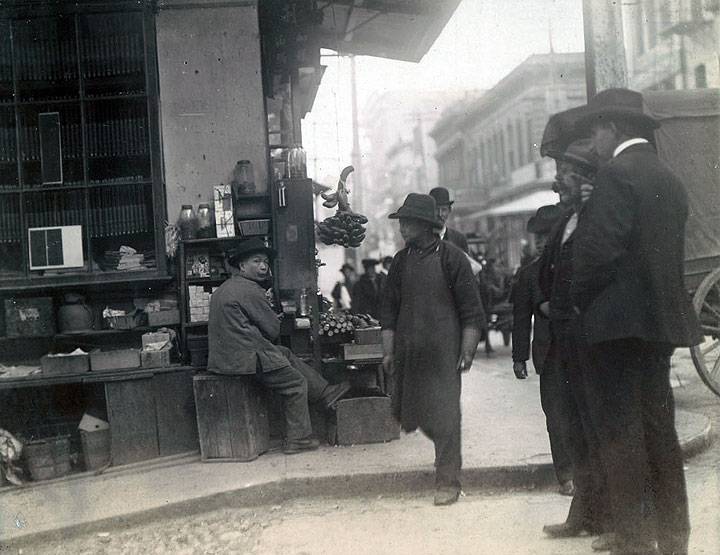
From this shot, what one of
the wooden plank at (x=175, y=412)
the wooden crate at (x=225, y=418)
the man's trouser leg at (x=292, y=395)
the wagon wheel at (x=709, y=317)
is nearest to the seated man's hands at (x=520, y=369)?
the man's trouser leg at (x=292, y=395)

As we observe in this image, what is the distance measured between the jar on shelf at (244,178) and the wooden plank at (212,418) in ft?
5.95

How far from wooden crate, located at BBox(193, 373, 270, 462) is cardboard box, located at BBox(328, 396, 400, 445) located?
0.79m

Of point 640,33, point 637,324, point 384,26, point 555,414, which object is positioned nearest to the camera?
point 637,324

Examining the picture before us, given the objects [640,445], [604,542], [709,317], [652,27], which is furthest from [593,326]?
[652,27]

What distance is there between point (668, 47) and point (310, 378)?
2060cm

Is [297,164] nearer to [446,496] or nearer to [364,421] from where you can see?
[364,421]

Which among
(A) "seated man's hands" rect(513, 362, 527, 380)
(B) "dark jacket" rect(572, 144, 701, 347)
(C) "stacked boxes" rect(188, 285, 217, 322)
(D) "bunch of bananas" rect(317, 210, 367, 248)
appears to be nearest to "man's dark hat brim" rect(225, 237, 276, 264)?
(C) "stacked boxes" rect(188, 285, 217, 322)

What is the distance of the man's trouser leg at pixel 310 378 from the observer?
22.0ft

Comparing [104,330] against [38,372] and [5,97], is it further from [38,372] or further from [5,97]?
[5,97]

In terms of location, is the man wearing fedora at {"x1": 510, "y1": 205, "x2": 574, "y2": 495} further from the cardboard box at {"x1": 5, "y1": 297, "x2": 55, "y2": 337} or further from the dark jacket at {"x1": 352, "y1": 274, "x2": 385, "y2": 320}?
the dark jacket at {"x1": 352, "y1": 274, "x2": 385, "y2": 320}

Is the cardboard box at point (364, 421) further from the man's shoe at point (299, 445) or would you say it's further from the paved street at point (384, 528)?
the paved street at point (384, 528)

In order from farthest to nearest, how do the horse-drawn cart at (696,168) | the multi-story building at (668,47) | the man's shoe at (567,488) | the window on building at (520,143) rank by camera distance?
the window on building at (520,143) → the multi-story building at (668,47) → the horse-drawn cart at (696,168) → the man's shoe at (567,488)

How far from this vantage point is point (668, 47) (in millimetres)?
23047

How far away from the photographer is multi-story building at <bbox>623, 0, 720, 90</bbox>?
64.3 feet
